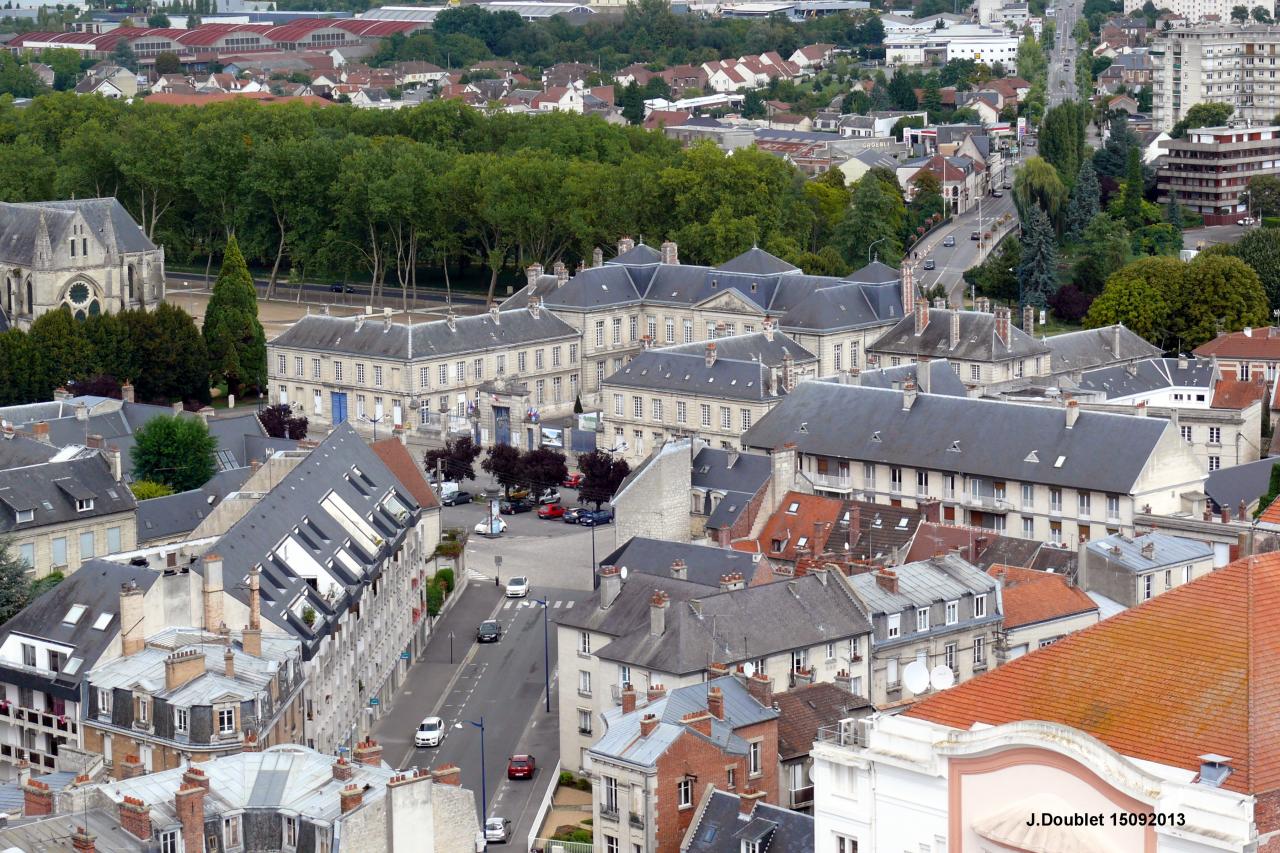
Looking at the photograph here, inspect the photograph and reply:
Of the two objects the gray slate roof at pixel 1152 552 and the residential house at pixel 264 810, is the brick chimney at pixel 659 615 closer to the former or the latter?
the residential house at pixel 264 810

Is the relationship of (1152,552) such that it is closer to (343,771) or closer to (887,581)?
(887,581)

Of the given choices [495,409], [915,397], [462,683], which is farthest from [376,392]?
[462,683]

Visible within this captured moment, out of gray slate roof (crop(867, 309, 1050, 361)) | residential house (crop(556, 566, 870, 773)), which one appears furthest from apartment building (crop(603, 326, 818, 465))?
residential house (crop(556, 566, 870, 773))

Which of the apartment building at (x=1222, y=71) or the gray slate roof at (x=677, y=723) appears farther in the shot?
the apartment building at (x=1222, y=71)

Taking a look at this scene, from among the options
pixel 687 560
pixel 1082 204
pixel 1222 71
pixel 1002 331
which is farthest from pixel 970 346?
pixel 1222 71

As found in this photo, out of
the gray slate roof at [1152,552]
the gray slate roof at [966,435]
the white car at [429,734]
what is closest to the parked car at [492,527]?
the gray slate roof at [966,435]

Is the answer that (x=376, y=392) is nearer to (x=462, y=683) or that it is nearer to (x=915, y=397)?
(x=915, y=397)

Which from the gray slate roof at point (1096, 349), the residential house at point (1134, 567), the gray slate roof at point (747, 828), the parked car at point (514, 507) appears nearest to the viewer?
the gray slate roof at point (747, 828)
